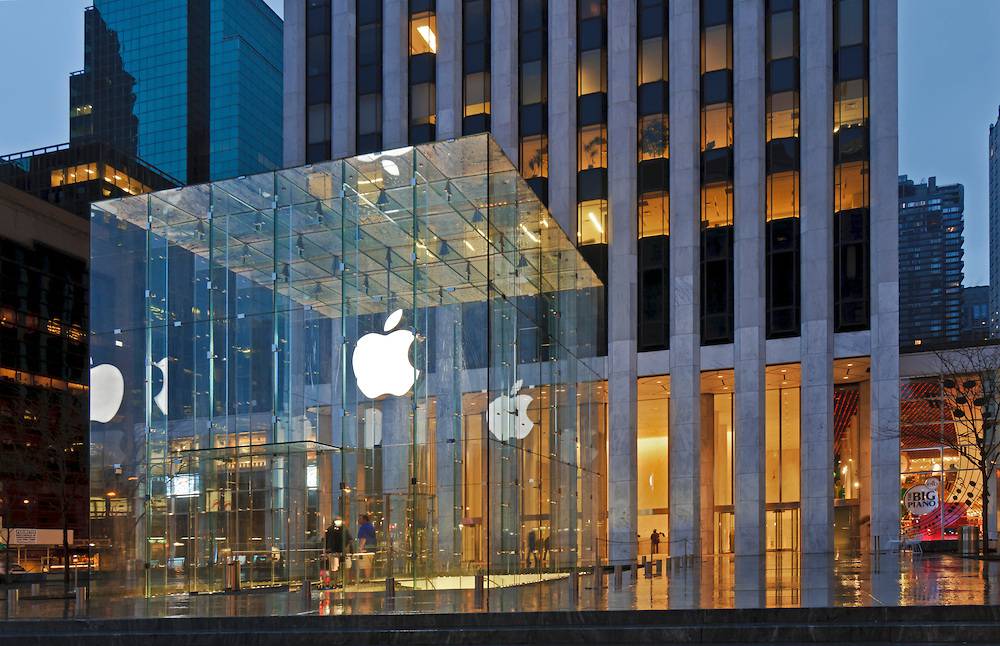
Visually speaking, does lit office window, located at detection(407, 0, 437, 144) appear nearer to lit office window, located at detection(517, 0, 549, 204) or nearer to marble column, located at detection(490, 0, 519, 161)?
marble column, located at detection(490, 0, 519, 161)

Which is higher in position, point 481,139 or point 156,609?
point 481,139

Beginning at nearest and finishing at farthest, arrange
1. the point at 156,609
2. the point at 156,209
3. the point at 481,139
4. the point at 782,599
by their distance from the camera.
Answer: the point at 782,599 → the point at 156,609 → the point at 481,139 → the point at 156,209

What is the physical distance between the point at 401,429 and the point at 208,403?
5.32m

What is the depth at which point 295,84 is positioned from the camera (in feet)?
180

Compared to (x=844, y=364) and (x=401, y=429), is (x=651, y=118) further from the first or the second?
(x=401, y=429)

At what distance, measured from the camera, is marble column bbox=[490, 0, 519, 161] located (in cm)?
5016

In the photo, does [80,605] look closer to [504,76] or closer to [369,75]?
[504,76]

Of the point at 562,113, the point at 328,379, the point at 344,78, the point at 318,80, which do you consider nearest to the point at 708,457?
the point at 562,113

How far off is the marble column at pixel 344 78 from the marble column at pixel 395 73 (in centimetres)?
182

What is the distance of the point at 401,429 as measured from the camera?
23.5 metres

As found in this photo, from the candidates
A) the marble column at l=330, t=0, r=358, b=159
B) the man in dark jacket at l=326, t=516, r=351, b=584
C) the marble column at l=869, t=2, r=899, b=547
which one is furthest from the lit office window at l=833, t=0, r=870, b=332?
the man in dark jacket at l=326, t=516, r=351, b=584

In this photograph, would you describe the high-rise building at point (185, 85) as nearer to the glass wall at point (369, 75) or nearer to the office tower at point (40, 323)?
the office tower at point (40, 323)

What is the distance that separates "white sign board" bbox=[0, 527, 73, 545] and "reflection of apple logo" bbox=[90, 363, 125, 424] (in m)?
57.7

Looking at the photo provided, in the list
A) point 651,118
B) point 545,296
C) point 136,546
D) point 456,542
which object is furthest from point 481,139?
point 651,118
